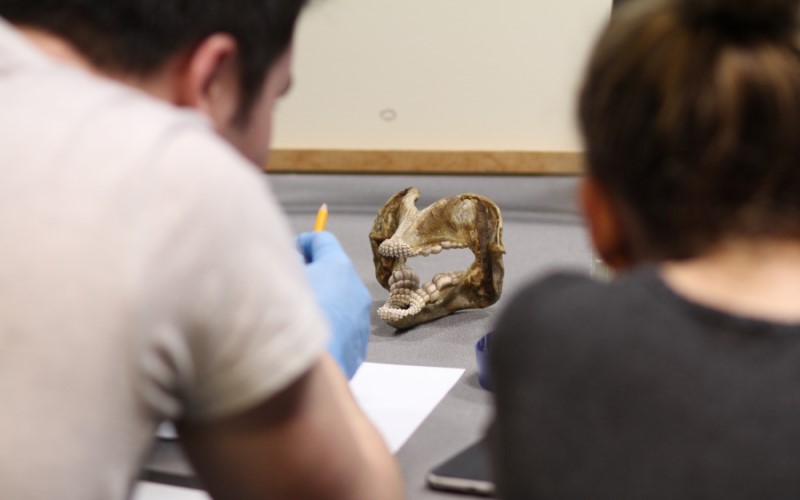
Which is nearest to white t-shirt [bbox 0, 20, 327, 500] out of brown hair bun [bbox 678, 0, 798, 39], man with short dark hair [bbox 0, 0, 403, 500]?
man with short dark hair [bbox 0, 0, 403, 500]

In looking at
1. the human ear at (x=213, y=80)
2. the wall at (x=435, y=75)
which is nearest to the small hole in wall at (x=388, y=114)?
the wall at (x=435, y=75)

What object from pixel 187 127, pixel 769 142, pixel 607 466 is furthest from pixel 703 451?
pixel 187 127

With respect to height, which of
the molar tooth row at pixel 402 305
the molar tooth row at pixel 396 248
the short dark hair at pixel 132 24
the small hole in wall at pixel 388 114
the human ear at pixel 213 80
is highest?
the short dark hair at pixel 132 24

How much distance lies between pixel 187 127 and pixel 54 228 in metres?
0.09

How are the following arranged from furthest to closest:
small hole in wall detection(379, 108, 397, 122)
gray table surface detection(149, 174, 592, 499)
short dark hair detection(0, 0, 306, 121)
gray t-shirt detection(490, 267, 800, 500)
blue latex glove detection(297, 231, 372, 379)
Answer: small hole in wall detection(379, 108, 397, 122) → blue latex glove detection(297, 231, 372, 379) → gray table surface detection(149, 174, 592, 499) → short dark hair detection(0, 0, 306, 121) → gray t-shirt detection(490, 267, 800, 500)

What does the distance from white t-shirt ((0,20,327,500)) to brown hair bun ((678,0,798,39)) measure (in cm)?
26

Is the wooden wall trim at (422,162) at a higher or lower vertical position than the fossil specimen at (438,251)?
lower

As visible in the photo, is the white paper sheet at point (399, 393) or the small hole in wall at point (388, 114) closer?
the white paper sheet at point (399, 393)

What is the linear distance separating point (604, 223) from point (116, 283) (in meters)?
0.30

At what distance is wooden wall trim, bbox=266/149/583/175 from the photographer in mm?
2199

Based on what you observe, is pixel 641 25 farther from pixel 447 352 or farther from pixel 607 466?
pixel 447 352

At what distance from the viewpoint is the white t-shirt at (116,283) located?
51cm

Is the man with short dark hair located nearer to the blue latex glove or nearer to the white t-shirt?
the white t-shirt

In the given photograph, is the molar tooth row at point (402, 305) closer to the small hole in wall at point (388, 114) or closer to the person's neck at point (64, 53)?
the person's neck at point (64, 53)
